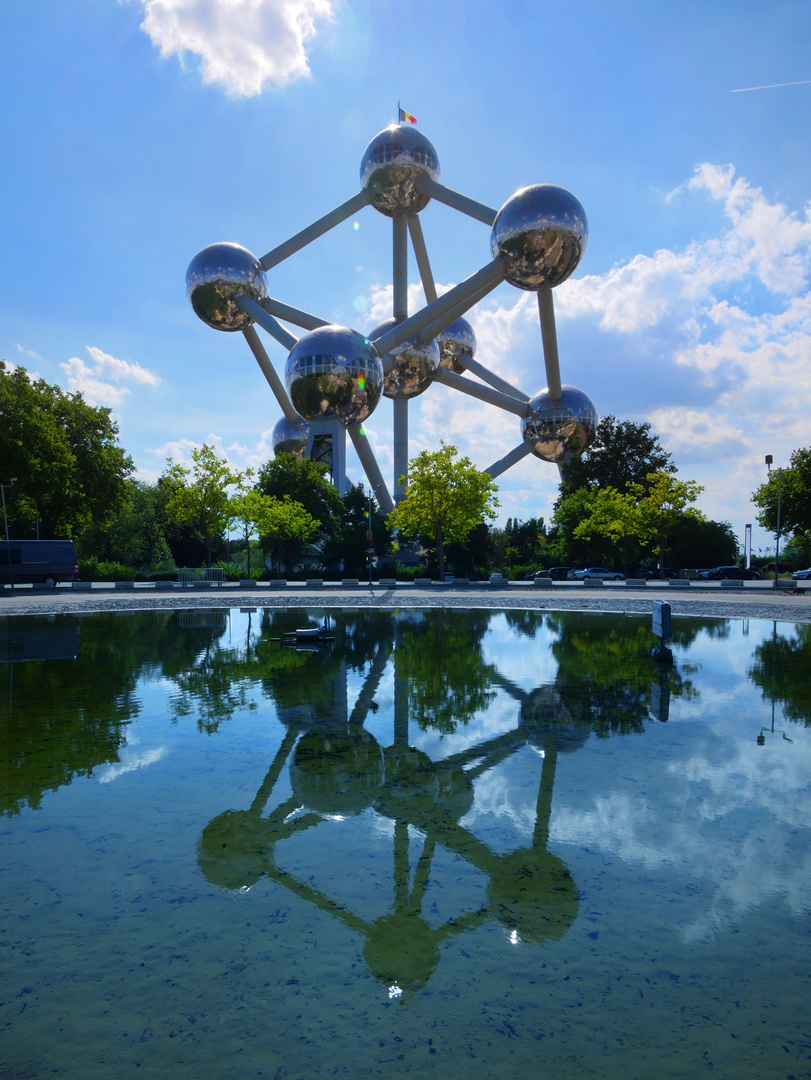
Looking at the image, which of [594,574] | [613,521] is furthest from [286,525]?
[613,521]

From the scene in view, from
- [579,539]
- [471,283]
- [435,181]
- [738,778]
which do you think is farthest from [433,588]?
[738,778]

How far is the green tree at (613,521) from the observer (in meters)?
44.1

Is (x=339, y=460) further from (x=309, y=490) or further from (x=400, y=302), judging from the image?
(x=400, y=302)

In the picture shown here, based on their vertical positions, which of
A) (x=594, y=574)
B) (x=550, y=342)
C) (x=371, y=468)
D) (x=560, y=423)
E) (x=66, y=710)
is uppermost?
(x=550, y=342)

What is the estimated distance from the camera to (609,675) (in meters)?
11.2

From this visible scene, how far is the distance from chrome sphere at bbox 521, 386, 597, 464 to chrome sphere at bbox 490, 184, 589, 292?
14.6 meters

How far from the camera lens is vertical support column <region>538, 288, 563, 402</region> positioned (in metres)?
41.3

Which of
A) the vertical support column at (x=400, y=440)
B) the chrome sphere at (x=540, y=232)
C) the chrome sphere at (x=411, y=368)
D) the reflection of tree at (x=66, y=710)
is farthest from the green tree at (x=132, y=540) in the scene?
the reflection of tree at (x=66, y=710)

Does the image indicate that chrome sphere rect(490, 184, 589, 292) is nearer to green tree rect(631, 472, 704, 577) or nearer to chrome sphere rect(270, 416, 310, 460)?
green tree rect(631, 472, 704, 577)

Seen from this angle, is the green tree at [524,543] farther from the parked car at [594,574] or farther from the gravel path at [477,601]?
the gravel path at [477,601]

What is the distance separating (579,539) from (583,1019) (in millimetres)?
52301

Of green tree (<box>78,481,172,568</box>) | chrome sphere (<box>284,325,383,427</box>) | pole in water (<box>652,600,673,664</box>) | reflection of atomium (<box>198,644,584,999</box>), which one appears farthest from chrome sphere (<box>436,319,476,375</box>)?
reflection of atomium (<box>198,644,584,999</box>)

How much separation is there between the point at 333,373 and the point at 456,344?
83.3 feet

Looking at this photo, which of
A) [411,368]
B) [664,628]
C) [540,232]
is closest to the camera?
[664,628]
